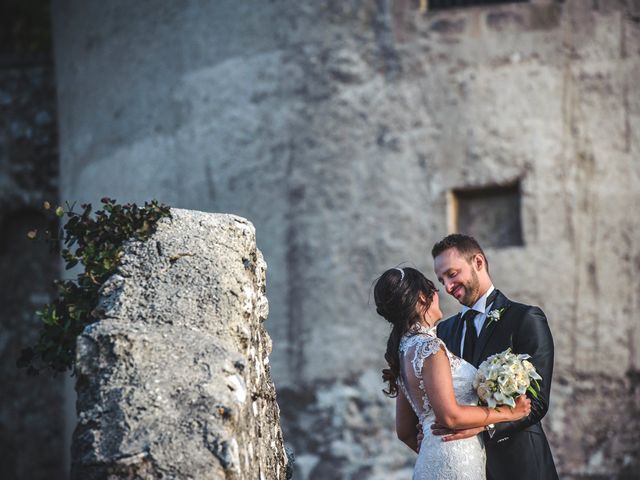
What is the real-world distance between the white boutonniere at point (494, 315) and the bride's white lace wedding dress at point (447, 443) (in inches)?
10.4

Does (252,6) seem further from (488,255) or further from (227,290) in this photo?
(227,290)

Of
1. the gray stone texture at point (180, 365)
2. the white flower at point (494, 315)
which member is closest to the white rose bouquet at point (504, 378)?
the white flower at point (494, 315)

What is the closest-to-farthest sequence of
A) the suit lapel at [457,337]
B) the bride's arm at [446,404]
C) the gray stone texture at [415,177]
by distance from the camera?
1. the bride's arm at [446,404]
2. the suit lapel at [457,337]
3. the gray stone texture at [415,177]

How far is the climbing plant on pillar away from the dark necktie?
4.59ft

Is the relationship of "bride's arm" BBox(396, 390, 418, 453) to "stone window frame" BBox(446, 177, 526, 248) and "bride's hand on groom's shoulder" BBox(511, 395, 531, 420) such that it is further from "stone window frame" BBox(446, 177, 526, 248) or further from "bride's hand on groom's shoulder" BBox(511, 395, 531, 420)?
"stone window frame" BBox(446, 177, 526, 248)

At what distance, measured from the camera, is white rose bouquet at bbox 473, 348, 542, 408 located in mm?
4266

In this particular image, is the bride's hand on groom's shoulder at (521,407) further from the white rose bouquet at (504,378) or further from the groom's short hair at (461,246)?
the groom's short hair at (461,246)

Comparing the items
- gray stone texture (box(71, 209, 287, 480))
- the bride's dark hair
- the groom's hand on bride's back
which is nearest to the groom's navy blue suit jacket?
the groom's hand on bride's back

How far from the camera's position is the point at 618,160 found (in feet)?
32.2

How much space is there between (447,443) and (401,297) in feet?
1.91

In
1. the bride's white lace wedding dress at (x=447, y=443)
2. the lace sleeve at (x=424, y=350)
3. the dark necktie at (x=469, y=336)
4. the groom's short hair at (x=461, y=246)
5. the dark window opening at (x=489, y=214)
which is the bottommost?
the bride's white lace wedding dress at (x=447, y=443)

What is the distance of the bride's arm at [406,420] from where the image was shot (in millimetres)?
4688

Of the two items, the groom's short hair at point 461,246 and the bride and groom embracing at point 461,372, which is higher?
the groom's short hair at point 461,246

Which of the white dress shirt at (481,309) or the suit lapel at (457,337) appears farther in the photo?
the suit lapel at (457,337)
